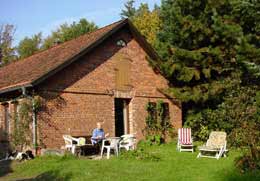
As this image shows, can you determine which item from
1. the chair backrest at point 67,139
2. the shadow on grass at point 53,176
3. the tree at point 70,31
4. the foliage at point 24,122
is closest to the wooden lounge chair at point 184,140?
the chair backrest at point 67,139

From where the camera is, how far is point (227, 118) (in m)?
21.2

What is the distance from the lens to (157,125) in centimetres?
2238

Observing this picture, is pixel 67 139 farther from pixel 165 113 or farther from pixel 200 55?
pixel 200 55

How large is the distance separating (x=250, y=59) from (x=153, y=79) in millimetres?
5958

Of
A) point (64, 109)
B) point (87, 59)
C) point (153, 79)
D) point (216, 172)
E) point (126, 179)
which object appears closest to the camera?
point (126, 179)

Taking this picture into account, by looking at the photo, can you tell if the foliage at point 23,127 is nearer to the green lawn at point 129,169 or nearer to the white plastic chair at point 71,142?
the white plastic chair at point 71,142

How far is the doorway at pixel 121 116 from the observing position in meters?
21.4

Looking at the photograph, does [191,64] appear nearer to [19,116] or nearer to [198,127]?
[198,127]

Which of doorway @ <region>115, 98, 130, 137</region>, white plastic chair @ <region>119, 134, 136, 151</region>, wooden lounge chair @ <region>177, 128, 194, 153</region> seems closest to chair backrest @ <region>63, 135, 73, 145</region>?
white plastic chair @ <region>119, 134, 136, 151</region>

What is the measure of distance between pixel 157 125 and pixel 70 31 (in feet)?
105

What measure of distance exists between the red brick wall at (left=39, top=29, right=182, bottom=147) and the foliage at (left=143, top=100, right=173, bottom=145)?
14.0 inches

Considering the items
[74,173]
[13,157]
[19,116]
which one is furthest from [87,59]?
[74,173]

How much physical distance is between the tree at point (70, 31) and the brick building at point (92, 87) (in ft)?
88.4

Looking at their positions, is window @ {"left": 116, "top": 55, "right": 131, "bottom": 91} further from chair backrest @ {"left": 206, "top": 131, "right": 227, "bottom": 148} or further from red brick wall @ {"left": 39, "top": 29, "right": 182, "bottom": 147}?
chair backrest @ {"left": 206, "top": 131, "right": 227, "bottom": 148}
